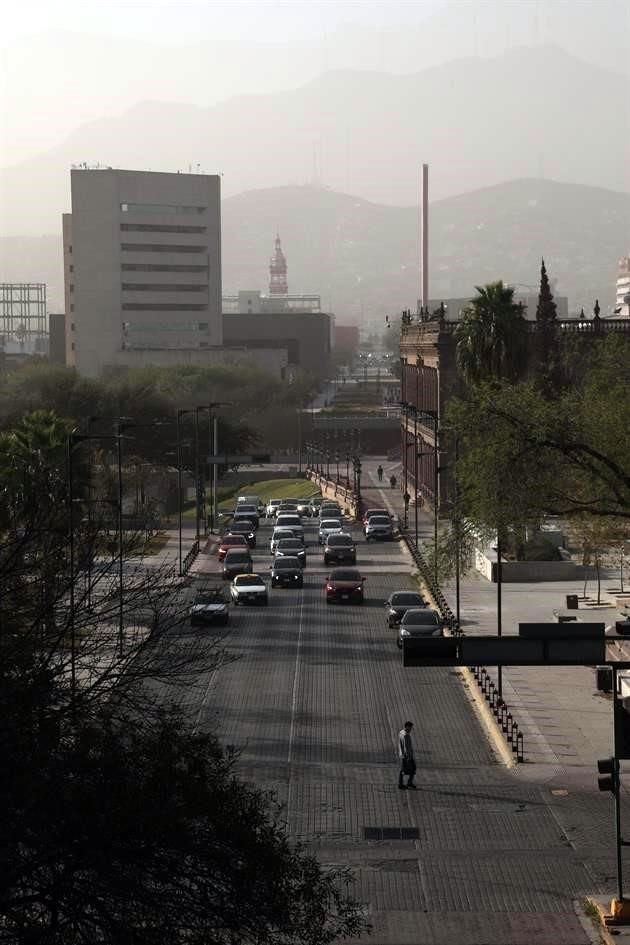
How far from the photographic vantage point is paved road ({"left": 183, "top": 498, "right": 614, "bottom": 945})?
75.7 ft

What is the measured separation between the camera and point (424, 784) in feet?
98.2

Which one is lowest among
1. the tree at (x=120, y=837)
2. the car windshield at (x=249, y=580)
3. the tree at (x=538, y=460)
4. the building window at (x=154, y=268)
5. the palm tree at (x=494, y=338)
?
the car windshield at (x=249, y=580)

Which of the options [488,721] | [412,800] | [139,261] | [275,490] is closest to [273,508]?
[275,490]

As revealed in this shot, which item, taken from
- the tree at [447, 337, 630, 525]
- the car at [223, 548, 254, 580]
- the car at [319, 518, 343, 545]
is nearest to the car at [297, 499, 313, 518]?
the car at [319, 518, 343, 545]

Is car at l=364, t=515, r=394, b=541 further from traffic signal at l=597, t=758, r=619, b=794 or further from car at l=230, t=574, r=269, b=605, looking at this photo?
traffic signal at l=597, t=758, r=619, b=794

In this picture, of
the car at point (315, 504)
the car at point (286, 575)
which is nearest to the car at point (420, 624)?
the car at point (286, 575)

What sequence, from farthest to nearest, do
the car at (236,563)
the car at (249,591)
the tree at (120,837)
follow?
the car at (236,563)
the car at (249,591)
the tree at (120,837)

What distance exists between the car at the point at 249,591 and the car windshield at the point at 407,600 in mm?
6023

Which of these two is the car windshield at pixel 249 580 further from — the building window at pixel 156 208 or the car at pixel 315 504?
the building window at pixel 156 208

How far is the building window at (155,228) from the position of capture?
184 m

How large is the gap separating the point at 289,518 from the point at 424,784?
5106 cm

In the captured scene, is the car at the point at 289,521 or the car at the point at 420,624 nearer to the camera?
the car at the point at 420,624

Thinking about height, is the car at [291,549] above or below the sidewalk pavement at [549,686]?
below

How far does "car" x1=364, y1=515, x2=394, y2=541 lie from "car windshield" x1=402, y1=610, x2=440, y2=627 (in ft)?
104
